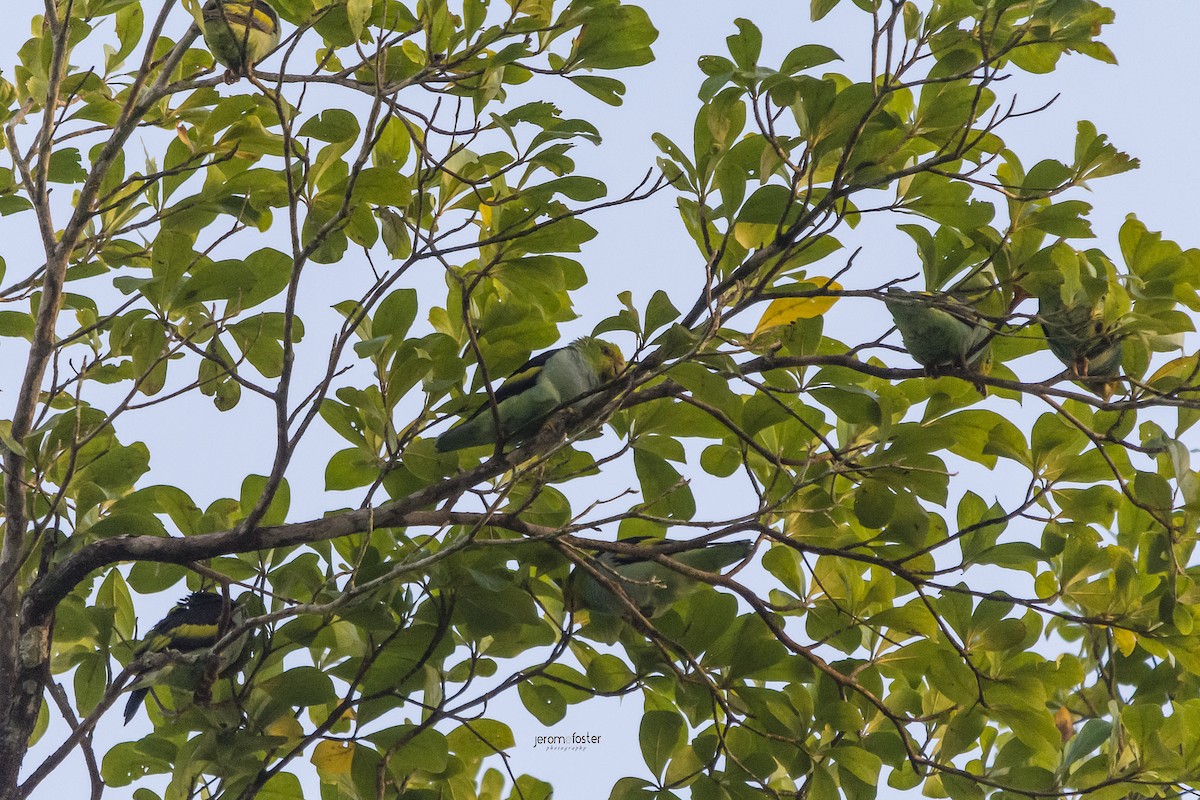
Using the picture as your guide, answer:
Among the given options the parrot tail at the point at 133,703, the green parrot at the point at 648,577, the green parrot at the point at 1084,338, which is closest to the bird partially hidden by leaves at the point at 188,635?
the parrot tail at the point at 133,703

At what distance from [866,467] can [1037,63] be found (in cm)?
107

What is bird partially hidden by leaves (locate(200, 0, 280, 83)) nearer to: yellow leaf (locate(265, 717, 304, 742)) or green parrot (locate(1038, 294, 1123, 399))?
yellow leaf (locate(265, 717, 304, 742))

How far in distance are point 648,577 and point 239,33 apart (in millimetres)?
1654

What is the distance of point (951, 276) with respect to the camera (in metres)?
2.67

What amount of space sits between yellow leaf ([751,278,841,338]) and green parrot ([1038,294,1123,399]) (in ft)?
1.66

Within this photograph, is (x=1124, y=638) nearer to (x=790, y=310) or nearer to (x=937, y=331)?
(x=937, y=331)

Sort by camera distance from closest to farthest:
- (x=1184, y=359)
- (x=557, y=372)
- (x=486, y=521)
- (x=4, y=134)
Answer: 1. (x=486, y=521)
2. (x=1184, y=359)
3. (x=557, y=372)
4. (x=4, y=134)

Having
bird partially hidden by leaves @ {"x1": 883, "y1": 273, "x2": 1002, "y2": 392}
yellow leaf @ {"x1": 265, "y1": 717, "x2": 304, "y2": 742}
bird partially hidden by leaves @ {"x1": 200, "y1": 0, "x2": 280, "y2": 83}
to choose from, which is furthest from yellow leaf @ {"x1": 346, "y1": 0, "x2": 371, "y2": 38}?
yellow leaf @ {"x1": 265, "y1": 717, "x2": 304, "y2": 742}

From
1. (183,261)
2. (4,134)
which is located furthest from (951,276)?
(4,134)

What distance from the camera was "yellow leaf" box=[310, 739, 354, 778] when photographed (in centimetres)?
276

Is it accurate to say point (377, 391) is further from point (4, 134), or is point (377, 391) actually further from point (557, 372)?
point (4, 134)

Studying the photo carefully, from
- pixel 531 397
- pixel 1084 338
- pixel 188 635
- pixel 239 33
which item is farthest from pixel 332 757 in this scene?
pixel 1084 338

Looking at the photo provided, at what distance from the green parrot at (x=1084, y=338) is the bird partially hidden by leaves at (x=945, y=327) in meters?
0.15

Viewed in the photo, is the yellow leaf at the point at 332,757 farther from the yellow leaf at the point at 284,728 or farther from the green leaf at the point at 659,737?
the green leaf at the point at 659,737
